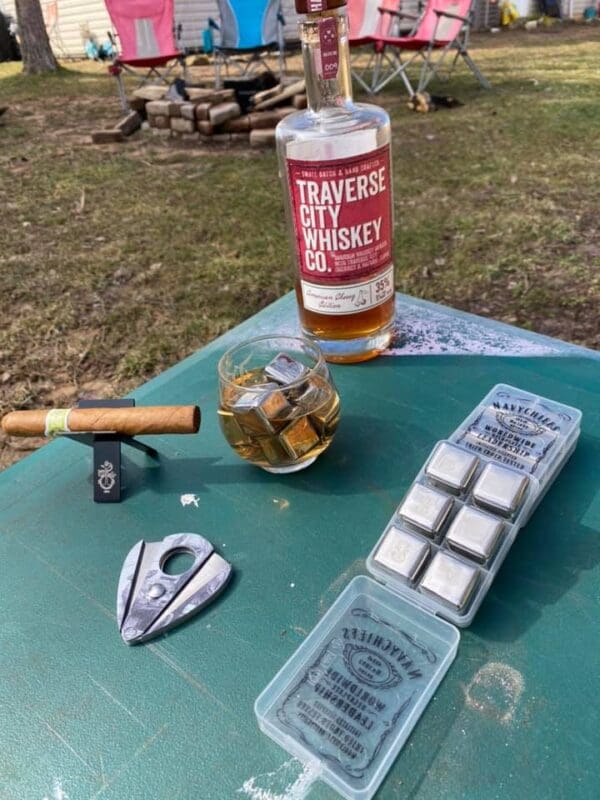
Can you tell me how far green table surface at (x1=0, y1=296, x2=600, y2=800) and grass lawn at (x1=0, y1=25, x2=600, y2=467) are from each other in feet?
3.58

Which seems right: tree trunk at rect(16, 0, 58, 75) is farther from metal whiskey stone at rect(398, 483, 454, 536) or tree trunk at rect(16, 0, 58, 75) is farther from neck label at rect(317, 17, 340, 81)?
metal whiskey stone at rect(398, 483, 454, 536)

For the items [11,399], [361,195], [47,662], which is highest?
[361,195]

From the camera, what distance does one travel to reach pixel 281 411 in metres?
0.60

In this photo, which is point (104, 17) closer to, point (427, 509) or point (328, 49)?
point (328, 49)

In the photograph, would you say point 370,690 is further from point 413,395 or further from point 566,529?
point 413,395

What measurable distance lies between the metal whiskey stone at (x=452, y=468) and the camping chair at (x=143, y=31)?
201 inches

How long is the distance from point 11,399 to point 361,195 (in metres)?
1.39

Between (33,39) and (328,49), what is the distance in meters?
8.11

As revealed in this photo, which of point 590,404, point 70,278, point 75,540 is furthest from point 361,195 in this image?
point 70,278

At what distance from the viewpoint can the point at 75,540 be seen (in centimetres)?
62

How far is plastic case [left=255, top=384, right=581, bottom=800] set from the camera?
44 centimetres

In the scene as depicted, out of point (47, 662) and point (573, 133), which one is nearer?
point (47, 662)

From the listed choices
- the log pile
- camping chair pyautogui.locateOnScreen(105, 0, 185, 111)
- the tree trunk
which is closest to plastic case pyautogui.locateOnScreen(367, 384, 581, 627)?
the log pile

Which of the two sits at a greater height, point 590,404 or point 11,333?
point 590,404
